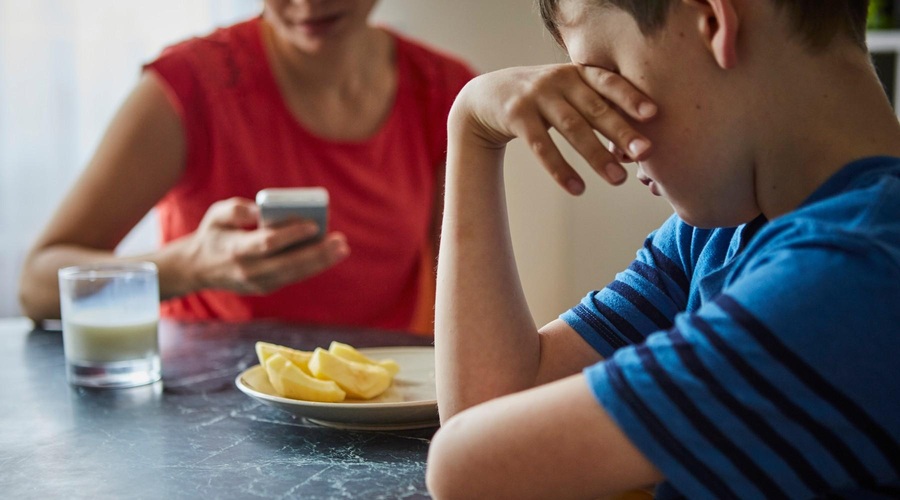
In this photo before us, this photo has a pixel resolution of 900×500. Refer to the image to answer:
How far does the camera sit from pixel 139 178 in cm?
176

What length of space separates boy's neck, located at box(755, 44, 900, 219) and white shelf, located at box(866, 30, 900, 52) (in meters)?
2.04

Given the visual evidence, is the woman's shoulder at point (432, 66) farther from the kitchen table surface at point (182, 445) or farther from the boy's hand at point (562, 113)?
the boy's hand at point (562, 113)

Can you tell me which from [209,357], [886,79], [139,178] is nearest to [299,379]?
[209,357]

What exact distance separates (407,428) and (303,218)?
53cm

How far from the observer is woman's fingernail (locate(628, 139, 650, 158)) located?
2.40 feet

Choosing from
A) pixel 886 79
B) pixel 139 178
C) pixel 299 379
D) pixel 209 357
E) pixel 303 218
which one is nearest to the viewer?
pixel 299 379

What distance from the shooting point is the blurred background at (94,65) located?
257cm

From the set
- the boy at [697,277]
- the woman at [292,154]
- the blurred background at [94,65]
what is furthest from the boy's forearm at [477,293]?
the blurred background at [94,65]

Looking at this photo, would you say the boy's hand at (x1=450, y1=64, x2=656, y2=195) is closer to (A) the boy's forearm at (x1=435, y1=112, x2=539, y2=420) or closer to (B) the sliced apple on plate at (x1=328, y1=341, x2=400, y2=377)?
(A) the boy's forearm at (x1=435, y1=112, x2=539, y2=420)

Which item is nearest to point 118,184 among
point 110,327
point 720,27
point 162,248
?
point 162,248

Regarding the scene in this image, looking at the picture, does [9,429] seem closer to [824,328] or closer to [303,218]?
[303,218]

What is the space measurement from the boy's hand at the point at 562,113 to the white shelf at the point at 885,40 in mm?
2034

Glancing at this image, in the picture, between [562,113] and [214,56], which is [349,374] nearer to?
[562,113]

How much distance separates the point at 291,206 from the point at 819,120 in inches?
32.2
